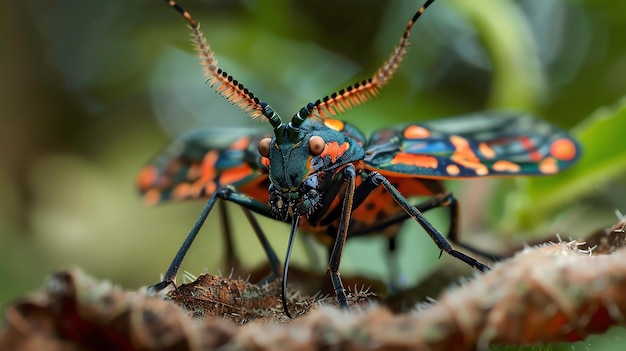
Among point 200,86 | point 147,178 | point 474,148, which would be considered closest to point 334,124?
point 474,148

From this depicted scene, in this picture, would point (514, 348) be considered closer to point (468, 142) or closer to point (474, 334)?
point (474, 334)

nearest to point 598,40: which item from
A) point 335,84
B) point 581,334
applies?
point 335,84

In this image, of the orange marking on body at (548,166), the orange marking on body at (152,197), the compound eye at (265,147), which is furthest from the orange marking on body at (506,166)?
the orange marking on body at (152,197)

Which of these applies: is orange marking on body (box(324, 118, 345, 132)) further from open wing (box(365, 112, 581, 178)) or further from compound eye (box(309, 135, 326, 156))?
compound eye (box(309, 135, 326, 156))

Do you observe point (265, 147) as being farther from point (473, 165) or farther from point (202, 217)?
point (473, 165)

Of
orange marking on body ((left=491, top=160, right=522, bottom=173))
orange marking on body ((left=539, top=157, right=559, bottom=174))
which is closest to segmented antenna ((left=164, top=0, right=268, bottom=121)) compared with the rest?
orange marking on body ((left=491, top=160, right=522, bottom=173))

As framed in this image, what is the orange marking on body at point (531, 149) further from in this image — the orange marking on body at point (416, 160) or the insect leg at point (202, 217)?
the insect leg at point (202, 217)
